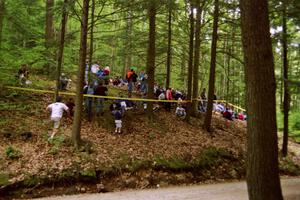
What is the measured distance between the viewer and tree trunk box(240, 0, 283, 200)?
13.3ft

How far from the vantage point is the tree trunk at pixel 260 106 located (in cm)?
405

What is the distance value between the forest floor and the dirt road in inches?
21.2

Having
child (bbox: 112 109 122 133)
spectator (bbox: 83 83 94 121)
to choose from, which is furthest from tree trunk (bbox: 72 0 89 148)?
spectator (bbox: 83 83 94 121)

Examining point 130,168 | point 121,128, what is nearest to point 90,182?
point 130,168

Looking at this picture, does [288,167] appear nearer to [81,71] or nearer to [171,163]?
[171,163]

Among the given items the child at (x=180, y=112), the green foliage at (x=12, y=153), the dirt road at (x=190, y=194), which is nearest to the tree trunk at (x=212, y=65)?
the child at (x=180, y=112)

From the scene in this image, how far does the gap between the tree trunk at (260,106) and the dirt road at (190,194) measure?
5135 millimetres

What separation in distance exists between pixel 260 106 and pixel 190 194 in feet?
19.5

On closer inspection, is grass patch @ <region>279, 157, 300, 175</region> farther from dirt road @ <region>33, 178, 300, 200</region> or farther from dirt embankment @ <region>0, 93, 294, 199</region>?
dirt road @ <region>33, 178, 300, 200</region>

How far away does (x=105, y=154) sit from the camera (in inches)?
425

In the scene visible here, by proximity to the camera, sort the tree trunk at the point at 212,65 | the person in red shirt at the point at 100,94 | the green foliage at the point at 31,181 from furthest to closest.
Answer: the tree trunk at the point at 212,65
the person in red shirt at the point at 100,94
the green foliage at the point at 31,181

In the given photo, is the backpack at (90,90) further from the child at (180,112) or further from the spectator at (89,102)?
the child at (180,112)

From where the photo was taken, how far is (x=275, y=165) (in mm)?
4098

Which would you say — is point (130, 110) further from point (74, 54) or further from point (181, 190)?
point (181, 190)
